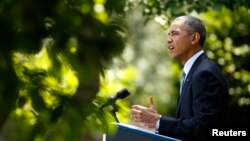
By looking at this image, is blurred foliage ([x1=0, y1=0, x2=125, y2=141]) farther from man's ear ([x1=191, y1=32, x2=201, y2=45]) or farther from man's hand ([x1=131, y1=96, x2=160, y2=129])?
man's ear ([x1=191, y1=32, x2=201, y2=45])

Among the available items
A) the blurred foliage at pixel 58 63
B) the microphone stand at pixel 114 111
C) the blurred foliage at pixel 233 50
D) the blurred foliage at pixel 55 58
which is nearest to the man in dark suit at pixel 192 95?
the microphone stand at pixel 114 111

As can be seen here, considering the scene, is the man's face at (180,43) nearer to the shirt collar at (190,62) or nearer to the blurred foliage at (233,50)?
the shirt collar at (190,62)

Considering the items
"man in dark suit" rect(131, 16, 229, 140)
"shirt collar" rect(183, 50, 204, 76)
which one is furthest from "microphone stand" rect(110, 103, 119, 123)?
"shirt collar" rect(183, 50, 204, 76)

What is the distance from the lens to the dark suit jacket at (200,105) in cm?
366

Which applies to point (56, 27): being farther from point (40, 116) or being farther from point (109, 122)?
point (109, 122)

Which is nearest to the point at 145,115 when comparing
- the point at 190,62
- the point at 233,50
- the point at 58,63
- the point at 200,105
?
the point at 200,105

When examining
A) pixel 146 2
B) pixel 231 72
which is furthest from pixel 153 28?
pixel 146 2

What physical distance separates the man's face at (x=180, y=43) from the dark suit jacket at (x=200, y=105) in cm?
13

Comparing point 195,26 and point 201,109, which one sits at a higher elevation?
point 195,26

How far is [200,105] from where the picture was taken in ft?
12.3

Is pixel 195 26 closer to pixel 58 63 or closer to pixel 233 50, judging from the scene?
pixel 58 63

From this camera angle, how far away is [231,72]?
10.7 m

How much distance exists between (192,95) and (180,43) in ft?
1.26

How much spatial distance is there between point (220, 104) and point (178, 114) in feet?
1.35
